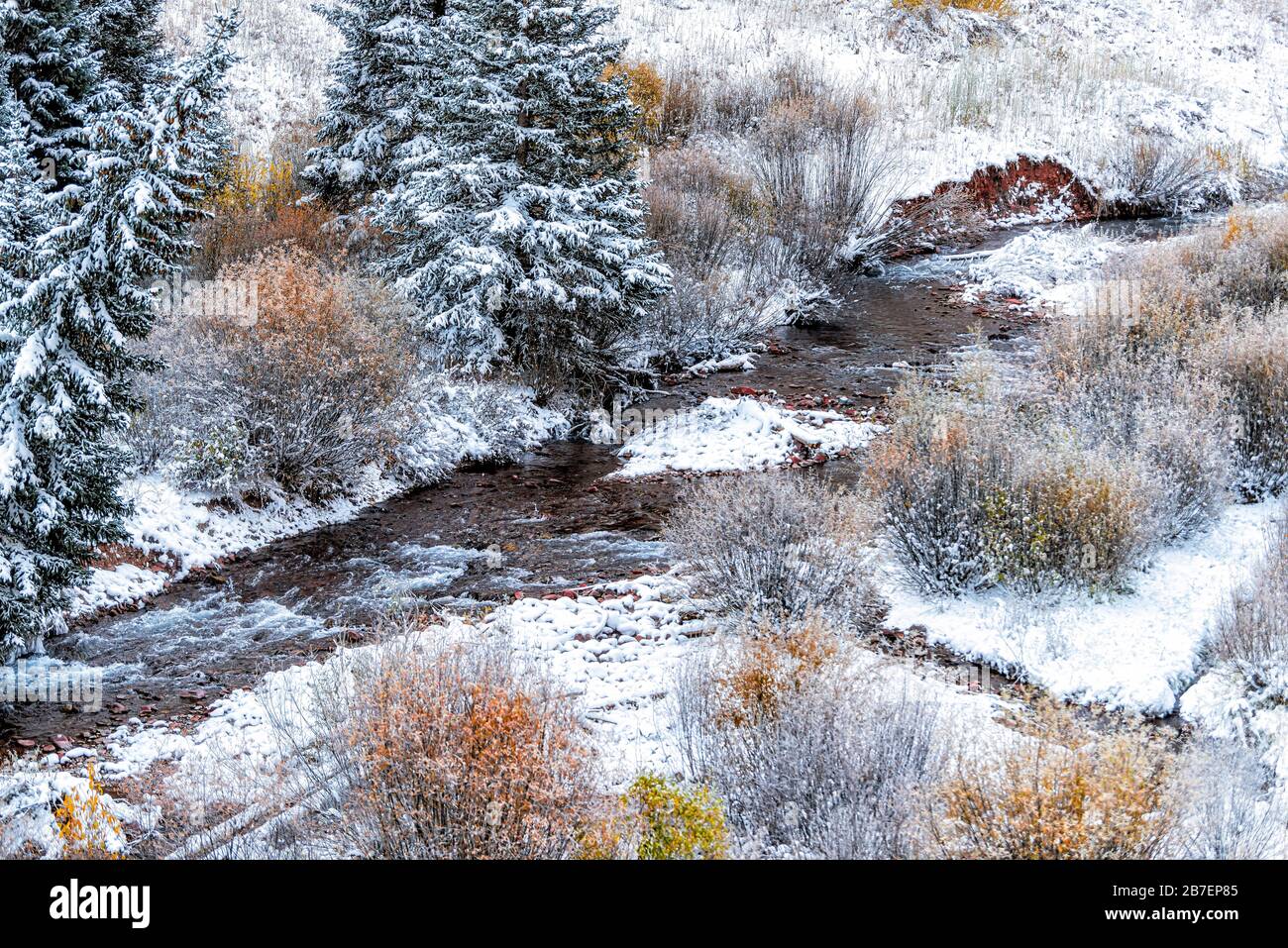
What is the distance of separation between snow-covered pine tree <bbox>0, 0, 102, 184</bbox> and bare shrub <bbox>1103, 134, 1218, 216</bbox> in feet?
75.1

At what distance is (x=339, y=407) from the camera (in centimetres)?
1013

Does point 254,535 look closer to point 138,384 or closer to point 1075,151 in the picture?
point 138,384

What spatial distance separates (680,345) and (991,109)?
15.5 meters

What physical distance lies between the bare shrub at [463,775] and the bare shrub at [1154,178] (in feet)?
82.3

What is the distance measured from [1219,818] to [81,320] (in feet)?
24.0

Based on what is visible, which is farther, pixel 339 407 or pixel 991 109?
pixel 991 109

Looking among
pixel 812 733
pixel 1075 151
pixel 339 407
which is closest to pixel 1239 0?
pixel 1075 151

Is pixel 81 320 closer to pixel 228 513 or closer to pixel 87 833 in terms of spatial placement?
pixel 228 513

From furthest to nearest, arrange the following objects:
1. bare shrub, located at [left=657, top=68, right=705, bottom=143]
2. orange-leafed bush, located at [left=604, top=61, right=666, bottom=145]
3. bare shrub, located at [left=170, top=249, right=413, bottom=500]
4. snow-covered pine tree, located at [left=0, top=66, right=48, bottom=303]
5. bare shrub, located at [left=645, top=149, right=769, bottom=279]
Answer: bare shrub, located at [left=657, top=68, right=705, bottom=143], orange-leafed bush, located at [left=604, top=61, right=666, bottom=145], bare shrub, located at [left=645, top=149, right=769, bottom=279], bare shrub, located at [left=170, top=249, right=413, bottom=500], snow-covered pine tree, located at [left=0, top=66, right=48, bottom=303]

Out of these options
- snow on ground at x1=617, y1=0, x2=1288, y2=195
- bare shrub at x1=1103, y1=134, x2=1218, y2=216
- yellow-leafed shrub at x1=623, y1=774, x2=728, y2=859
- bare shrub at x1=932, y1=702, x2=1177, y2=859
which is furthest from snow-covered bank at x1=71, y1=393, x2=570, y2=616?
bare shrub at x1=1103, y1=134, x2=1218, y2=216

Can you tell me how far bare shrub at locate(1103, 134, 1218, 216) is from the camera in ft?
78.1

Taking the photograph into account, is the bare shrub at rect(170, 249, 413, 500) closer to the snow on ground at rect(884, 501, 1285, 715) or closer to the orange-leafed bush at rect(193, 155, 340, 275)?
the orange-leafed bush at rect(193, 155, 340, 275)

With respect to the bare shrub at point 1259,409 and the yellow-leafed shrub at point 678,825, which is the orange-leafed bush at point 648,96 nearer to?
the bare shrub at point 1259,409

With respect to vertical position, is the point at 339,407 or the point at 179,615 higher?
the point at 339,407
